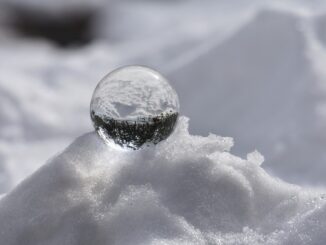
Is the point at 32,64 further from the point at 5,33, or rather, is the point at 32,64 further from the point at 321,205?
the point at 321,205

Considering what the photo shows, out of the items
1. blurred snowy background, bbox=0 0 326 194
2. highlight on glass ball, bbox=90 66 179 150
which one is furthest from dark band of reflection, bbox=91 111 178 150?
blurred snowy background, bbox=0 0 326 194

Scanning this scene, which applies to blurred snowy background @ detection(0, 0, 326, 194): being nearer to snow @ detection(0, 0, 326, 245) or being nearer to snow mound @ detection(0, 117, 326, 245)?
snow @ detection(0, 0, 326, 245)

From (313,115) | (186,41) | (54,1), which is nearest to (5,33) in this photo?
(54,1)

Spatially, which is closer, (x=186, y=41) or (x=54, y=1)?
(x=186, y=41)

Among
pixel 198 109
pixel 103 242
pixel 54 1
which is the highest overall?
pixel 54 1

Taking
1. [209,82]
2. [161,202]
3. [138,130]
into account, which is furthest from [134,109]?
[209,82]

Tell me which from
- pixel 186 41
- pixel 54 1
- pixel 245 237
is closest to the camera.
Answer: pixel 245 237

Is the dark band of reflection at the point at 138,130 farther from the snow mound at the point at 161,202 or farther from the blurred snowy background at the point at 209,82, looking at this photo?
the blurred snowy background at the point at 209,82
